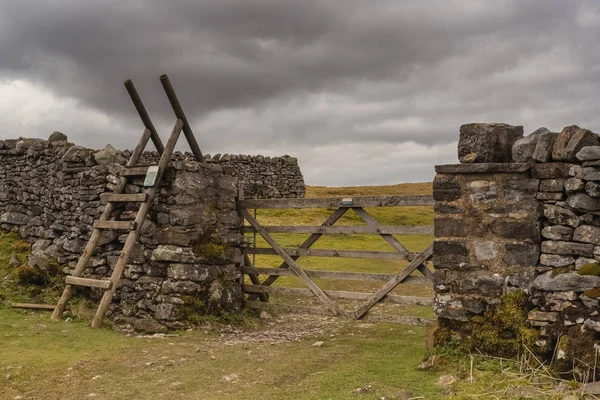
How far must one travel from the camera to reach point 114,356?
7.29 meters

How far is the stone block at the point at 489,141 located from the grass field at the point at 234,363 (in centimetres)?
222

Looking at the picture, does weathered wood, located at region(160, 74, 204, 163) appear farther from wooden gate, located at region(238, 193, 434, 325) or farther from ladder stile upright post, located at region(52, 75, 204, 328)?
wooden gate, located at region(238, 193, 434, 325)

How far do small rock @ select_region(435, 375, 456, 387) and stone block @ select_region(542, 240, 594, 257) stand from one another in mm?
1645

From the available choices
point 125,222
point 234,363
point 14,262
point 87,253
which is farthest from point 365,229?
point 14,262

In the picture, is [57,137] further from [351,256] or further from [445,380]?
[445,380]

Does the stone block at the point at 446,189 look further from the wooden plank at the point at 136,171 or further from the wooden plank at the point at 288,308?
the wooden plank at the point at 136,171

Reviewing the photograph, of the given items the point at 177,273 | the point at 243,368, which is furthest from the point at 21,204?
the point at 243,368

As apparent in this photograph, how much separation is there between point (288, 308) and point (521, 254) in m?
4.63

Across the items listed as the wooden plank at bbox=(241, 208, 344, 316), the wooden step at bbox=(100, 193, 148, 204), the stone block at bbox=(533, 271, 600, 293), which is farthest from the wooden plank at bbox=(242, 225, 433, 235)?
the stone block at bbox=(533, 271, 600, 293)

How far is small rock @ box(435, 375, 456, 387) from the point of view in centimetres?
549

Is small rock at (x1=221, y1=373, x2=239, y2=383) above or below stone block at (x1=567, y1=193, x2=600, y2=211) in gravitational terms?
below

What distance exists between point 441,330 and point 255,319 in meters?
4.26

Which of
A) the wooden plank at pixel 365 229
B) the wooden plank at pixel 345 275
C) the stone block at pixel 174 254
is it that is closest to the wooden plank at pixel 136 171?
the stone block at pixel 174 254

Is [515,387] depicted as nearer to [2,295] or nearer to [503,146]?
[503,146]
